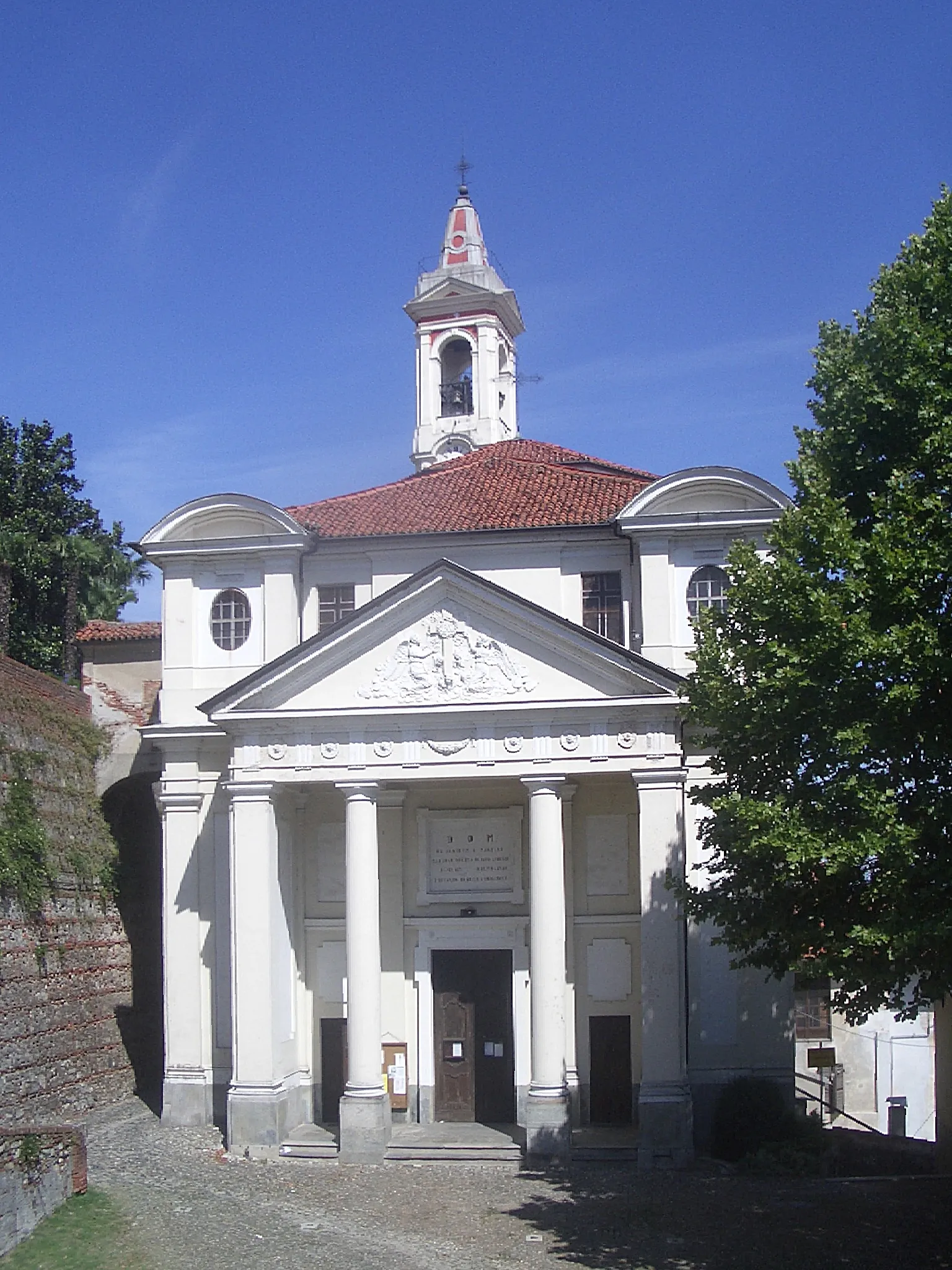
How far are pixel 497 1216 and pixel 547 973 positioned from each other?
4424 millimetres

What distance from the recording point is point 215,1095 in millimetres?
25203

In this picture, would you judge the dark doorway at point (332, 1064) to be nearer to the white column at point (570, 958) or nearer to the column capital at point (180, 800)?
the white column at point (570, 958)

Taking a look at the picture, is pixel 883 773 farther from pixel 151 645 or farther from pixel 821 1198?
pixel 151 645

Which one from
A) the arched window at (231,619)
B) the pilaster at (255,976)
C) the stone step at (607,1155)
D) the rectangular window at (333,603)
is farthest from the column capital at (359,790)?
the stone step at (607,1155)

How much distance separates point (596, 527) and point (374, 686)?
524 centimetres

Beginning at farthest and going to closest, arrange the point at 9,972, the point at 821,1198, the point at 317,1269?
1. the point at 9,972
2. the point at 821,1198
3. the point at 317,1269

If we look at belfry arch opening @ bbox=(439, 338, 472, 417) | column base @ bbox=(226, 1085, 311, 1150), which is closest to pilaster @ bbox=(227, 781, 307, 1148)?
column base @ bbox=(226, 1085, 311, 1150)

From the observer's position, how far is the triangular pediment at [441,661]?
23.0 metres

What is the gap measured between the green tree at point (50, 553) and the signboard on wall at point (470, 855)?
1305 centimetres

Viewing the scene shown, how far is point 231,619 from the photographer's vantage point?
26.4 m

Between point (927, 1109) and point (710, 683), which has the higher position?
point (710, 683)

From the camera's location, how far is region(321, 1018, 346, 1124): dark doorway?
25297 millimetres

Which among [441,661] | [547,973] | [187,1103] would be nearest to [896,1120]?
[547,973]

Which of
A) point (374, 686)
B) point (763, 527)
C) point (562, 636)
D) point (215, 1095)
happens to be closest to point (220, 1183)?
point (215, 1095)
